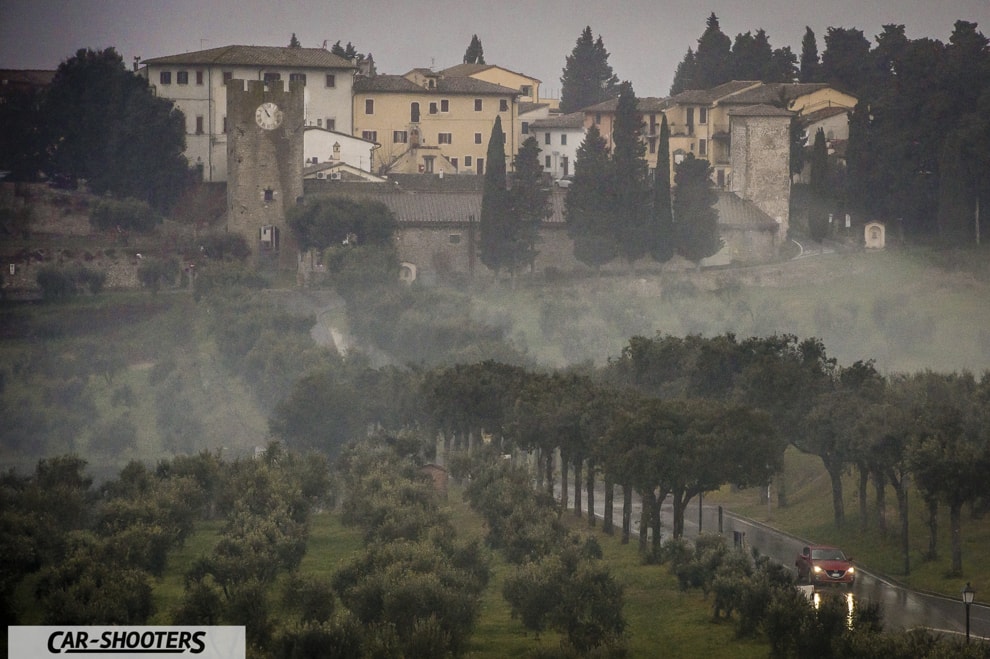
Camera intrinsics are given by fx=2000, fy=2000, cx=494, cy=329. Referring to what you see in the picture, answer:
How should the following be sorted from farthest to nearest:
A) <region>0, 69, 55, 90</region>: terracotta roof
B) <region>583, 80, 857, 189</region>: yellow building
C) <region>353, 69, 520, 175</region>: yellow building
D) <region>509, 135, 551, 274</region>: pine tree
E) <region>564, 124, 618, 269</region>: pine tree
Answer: <region>0, 69, 55, 90</region>: terracotta roof → <region>353, 69, 520, 175</region>: yellow building → <region>583, 80, 857, 189</region>: yellow building → <region>564, 124, 618, 269</region>: pine tree → <region>509, 135, 551, 274</region>: pine tree

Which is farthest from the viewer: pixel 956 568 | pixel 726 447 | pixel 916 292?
pixel 916 292

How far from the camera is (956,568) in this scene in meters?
37.4

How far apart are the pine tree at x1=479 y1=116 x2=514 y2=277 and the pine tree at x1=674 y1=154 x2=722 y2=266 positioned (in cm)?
759

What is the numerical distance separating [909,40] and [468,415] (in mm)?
65073

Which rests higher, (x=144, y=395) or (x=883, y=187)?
(x=883, y=187)

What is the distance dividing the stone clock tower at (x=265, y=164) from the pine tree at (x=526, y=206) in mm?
10585

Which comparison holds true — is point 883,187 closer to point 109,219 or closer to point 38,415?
point 109,219

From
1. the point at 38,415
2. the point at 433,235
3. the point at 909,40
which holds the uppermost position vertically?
the point at 909,40

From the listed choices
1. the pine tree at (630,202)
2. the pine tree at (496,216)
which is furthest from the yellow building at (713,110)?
the pine tree at (496,216)

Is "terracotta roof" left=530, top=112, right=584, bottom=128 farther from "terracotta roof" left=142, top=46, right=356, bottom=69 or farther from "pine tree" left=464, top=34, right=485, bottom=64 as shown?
"pine tree" left=464, top=34, right=485, bottom=64

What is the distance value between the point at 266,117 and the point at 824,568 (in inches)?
2457

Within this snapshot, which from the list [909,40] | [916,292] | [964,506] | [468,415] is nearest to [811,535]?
[964,506]

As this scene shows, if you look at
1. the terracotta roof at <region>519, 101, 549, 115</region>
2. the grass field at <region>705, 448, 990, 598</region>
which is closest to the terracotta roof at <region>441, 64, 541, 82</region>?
the terracotta roof at <region>519, 101, 549, 115</region>

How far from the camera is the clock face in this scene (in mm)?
94188
